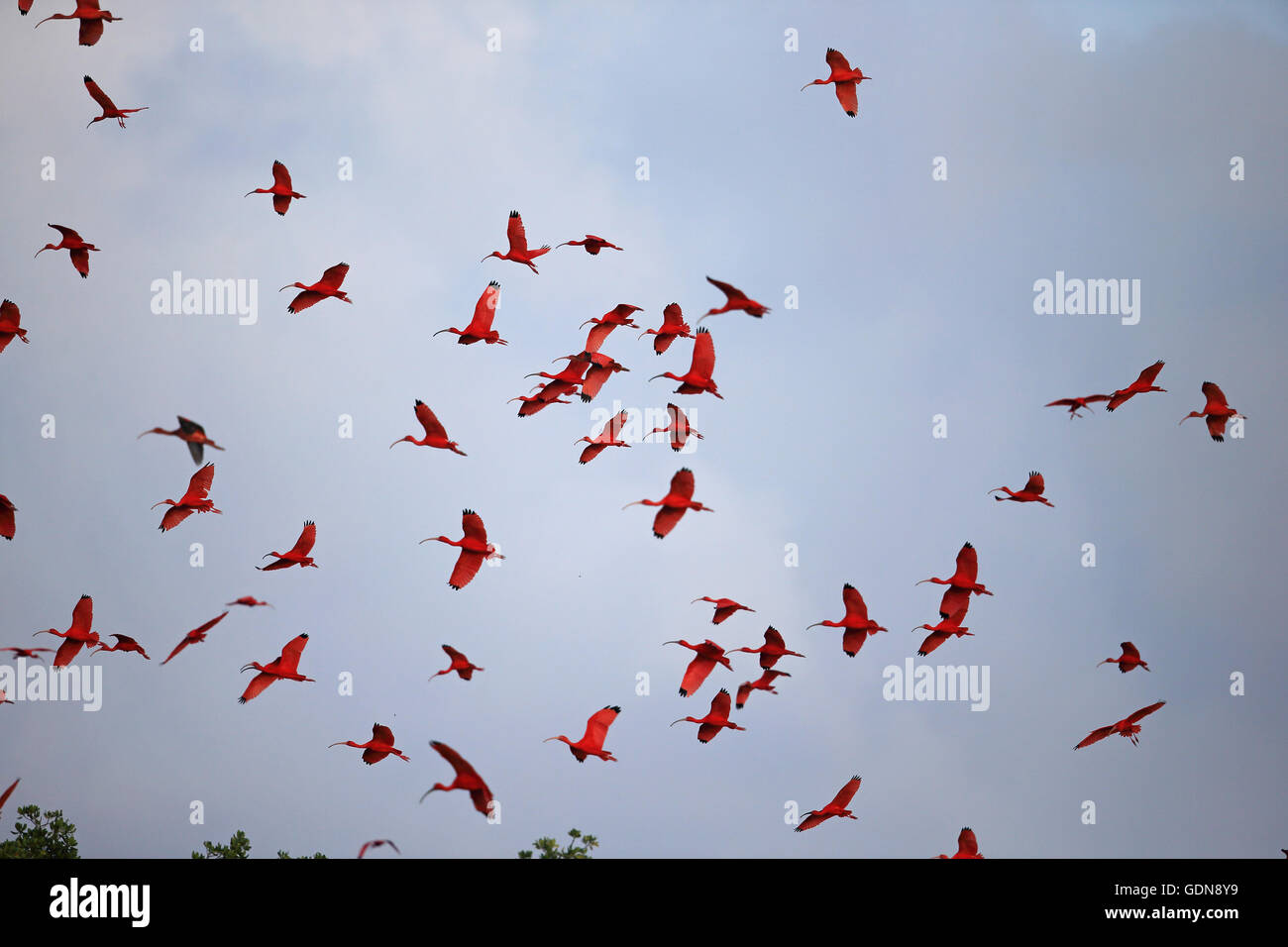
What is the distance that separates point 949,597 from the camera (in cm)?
1988

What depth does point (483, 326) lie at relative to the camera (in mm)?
19828

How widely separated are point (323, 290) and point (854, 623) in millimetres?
8716

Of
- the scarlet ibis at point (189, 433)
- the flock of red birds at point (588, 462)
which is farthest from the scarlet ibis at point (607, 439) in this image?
the scarlet ibis at point (189, 433)

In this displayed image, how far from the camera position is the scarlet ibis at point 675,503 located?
58.0ft

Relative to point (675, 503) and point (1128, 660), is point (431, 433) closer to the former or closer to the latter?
point (675, 503)

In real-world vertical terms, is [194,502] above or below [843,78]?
below

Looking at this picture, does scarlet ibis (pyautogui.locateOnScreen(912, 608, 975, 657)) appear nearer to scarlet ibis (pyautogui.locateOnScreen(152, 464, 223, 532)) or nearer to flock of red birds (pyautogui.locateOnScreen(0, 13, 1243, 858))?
flock of red birds (pyautogui.locateOnScreen(0, 13, 1243, 858))

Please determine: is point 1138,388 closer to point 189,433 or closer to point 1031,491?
point 1031,491

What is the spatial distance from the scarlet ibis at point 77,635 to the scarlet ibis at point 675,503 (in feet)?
26.0

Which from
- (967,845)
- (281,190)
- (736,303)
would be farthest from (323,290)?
(967,845)

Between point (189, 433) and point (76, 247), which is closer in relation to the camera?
point (189, 433)
